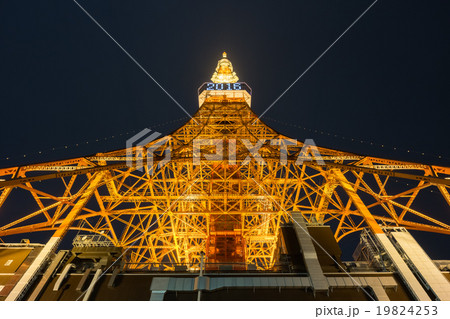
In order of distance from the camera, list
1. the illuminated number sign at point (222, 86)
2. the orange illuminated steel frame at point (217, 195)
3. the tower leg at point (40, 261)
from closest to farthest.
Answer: the tower leg at point (40, 261) < the orange illuminated steel frame at point (217, 195) < the illuminated number sign at point (222, 86)

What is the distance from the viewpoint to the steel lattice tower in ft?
48.8

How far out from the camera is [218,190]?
82.7 ft

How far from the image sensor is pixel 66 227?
13.3 metres

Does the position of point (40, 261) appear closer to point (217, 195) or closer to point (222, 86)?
point (217, 195)

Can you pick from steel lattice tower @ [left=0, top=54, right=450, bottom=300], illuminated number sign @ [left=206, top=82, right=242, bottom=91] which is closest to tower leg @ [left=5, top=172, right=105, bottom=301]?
steel lattice tower @ [left=0, top=54, right=450, bottom=300]

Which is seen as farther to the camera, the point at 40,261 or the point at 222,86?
the point at 222,86

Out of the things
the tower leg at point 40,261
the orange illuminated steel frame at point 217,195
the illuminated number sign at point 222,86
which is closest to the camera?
the tower leg at point 40,261

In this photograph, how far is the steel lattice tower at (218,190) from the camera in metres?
14.9

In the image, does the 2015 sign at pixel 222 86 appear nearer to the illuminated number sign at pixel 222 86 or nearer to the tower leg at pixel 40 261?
the illuminated number sign at pixel 222 86

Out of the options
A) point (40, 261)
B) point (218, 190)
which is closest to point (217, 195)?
Result: point (218, 190)

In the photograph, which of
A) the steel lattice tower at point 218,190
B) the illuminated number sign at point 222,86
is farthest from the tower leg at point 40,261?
the illuminated number sign at point 222,86
